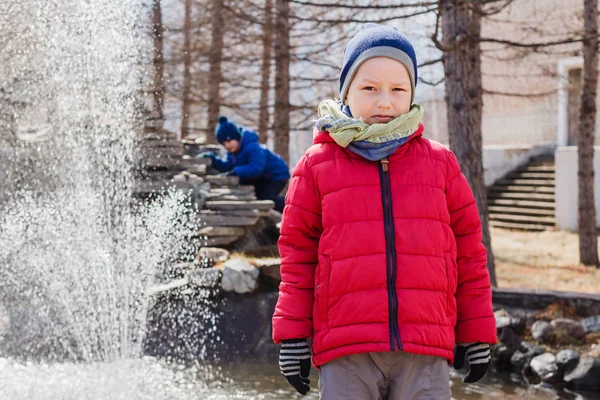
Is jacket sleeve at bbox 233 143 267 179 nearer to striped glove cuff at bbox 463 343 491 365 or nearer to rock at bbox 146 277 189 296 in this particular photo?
rock at bbox 146 277 189 296

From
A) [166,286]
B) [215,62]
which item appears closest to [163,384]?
[166,286]

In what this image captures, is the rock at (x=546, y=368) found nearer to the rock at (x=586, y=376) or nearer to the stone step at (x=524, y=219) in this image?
the rock at (x=586, y=376)

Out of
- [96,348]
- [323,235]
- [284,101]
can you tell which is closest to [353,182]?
[323,235]

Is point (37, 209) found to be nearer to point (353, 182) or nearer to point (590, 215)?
point (353, 182)

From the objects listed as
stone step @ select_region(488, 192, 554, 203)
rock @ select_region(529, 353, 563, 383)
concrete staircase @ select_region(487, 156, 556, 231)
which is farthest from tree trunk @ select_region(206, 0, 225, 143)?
rock @ select_region(529, 353, 563, 383)

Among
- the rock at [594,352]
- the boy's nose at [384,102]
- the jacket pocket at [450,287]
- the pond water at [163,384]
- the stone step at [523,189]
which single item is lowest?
the pond water at [163,384]

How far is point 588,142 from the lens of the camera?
363 inches

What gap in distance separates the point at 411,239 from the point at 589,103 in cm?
768

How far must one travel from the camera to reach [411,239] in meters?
1.99

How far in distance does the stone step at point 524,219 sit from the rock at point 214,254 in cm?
817

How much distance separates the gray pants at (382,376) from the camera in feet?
6.44

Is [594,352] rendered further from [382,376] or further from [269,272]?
[382,376]

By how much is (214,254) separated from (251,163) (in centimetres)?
174

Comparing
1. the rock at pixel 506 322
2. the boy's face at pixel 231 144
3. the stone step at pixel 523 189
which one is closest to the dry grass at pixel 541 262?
the stone step at pixel 523 189
